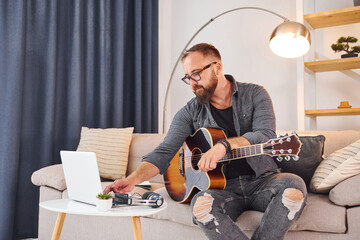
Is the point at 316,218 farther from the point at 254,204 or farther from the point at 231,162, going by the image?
the point at 231,162

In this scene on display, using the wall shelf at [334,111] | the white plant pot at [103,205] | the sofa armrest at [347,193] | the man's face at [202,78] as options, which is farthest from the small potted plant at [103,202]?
the wall shelf at [334,111]

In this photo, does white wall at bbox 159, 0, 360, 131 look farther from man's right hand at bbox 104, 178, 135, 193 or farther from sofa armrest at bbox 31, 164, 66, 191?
man's right hand at bbox 104, 178, 135, 193

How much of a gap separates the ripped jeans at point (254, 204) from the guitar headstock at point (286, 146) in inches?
5.5

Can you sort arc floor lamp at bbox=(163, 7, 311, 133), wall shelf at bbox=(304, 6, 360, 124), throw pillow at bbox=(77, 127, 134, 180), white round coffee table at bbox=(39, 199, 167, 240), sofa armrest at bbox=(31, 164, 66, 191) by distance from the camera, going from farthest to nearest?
wall shelf at bbox=(304, 6, 360, 124)
throw pillow at bbox=(77, 127, 134, 180)
arc floor lamp at bbox=(163, 7, 311, 133)
sofa armrest at bbox=(31, 164, 66, 191)
white round coffee table at bbox=(39, 199, 167, 240)

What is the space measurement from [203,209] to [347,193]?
0.61m

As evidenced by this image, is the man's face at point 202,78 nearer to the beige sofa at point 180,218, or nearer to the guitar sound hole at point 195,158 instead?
the guitar sound hole at point 195,158

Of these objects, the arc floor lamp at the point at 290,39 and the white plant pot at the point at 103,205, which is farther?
the arc floor lamp at the point at 290,39

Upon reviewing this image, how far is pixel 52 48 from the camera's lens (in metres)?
2.75

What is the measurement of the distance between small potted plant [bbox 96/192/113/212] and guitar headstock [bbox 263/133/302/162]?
61cm

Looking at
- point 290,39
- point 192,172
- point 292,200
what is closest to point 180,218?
point 192,172

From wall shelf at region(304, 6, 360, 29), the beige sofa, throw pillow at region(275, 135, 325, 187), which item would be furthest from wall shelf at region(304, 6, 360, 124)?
throw pillow at region(275, 135, 325, 187)

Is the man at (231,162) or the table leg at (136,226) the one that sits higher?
the man at (231,162)

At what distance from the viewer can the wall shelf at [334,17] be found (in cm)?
259

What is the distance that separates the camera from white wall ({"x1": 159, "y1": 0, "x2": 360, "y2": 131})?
3.08 metres
